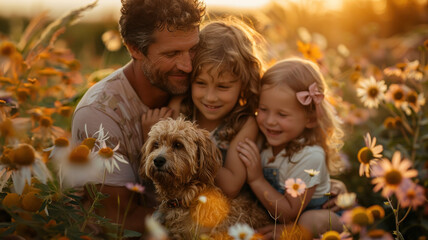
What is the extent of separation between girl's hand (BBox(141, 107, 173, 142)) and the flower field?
35 centimetres

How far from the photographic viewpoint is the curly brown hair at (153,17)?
3287 mm

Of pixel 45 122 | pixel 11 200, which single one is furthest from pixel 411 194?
pixel 45 122

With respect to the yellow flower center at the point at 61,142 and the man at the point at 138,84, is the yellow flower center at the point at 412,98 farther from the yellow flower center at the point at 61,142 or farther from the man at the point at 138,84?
the yellow flower center at the point at 61,142

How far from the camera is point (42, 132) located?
3.30m

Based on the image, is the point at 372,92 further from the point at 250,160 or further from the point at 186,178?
the point at 186,178

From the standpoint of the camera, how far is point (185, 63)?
131 inches

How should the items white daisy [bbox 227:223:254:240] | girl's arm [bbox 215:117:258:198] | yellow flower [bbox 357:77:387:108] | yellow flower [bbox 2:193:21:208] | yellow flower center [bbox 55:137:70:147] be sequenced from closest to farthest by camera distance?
1. white daisy [bbox 227:223:254:240]
2. yellow flower [bbox 2:193:21:208]
3. yellow flower center [bbox 55:137:70:147]
4. girl's arm [bbox 215:117:258:198]
5. yellow flower [bbox 357:77:387:108]

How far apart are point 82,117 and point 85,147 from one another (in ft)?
3.91

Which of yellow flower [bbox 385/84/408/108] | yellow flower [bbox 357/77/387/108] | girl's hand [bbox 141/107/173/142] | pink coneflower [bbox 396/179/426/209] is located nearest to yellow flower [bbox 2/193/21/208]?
girl's hand [bbox 141/107/173/142]

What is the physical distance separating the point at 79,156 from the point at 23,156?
0.86 feet

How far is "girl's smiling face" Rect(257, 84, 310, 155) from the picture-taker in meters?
3.41

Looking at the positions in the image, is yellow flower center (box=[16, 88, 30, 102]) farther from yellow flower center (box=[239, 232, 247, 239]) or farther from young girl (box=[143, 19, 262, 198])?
yellow flower center (box=[239, 232, 247, 239])

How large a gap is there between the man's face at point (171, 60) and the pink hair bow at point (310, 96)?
972 millimetres

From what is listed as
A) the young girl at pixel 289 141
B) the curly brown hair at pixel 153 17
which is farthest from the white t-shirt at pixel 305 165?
the curly brown hair at pixel 153 17
